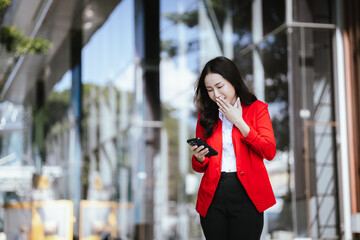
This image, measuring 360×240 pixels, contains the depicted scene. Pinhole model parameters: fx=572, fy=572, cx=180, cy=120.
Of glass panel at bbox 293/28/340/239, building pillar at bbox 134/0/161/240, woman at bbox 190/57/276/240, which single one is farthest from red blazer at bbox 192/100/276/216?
building pillar at bbox 134/0/161/240

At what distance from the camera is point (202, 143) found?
7.72 ft

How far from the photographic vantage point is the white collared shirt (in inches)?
94.7

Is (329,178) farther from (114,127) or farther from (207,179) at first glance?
(114,127)

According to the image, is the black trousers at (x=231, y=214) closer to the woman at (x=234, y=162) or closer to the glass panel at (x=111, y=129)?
the woman at (x=234, y=162)

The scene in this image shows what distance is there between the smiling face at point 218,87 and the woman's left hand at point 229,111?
6 centimetres

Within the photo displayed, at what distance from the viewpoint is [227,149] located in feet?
8.02

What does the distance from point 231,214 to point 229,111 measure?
427 millimetres

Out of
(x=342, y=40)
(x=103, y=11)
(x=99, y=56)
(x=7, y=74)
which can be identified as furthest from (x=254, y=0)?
(x=99, y=56)

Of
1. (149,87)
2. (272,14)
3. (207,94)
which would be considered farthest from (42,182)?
(207,94)

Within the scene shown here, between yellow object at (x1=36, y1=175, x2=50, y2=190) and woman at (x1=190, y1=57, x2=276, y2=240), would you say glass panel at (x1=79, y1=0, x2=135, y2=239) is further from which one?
woman at (x1=190, y1=57, x2=276, y2=240)

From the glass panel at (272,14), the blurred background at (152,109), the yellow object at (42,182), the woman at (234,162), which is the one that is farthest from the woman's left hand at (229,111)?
the yellow object at (42,182)

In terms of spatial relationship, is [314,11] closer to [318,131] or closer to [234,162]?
[318,131]

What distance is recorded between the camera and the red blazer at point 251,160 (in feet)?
7.71

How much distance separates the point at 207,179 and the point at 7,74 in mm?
6300
